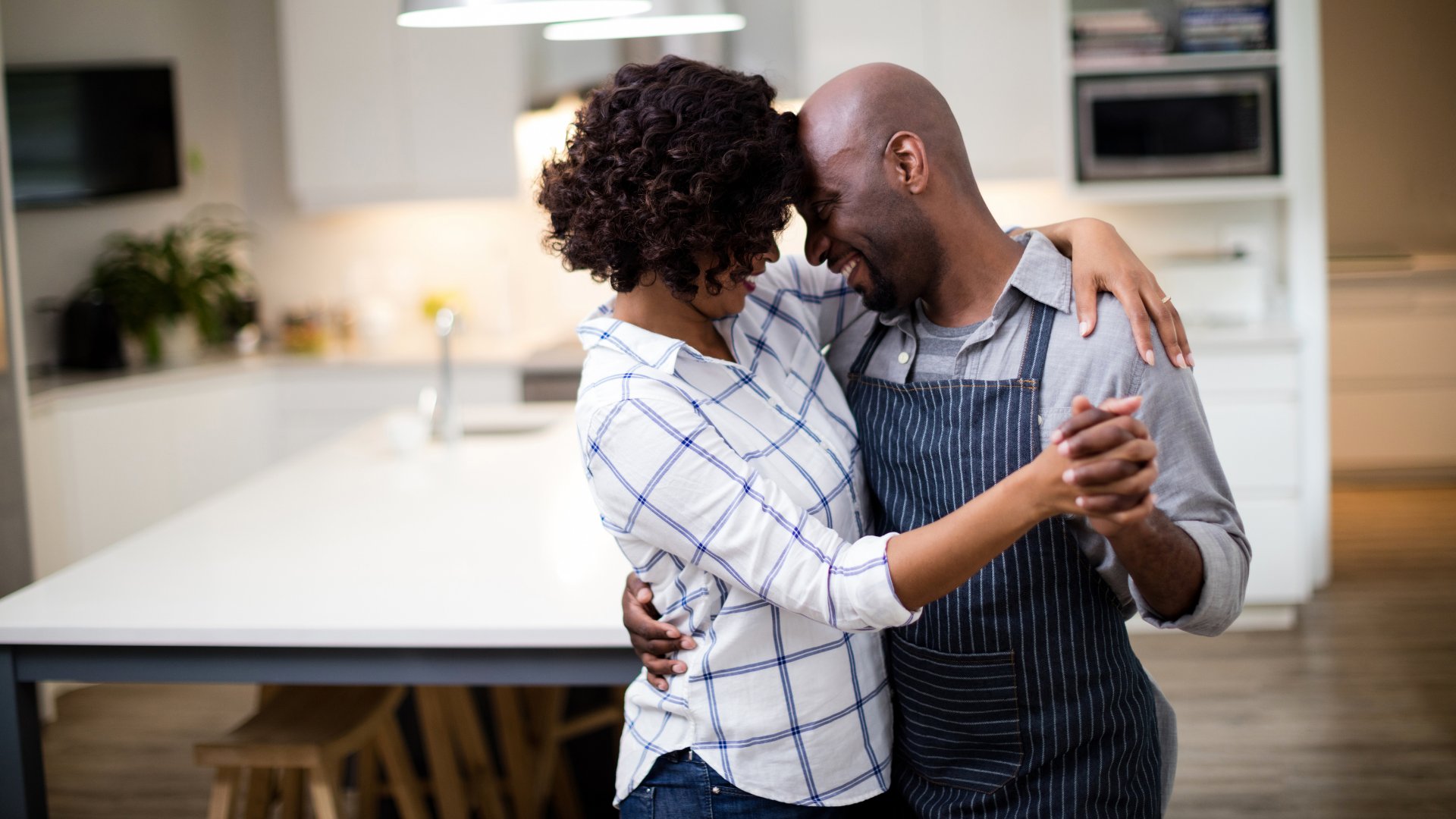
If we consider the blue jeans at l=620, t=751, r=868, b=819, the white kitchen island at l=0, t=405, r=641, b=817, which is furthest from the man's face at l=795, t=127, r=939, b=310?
the white kitchen island at l=0, t=405, r=641, b=817

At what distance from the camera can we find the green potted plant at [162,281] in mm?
4441

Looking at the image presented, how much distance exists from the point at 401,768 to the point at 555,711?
22.2 inches

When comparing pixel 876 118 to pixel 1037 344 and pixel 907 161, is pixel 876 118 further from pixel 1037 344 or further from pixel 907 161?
pixel 1037 344

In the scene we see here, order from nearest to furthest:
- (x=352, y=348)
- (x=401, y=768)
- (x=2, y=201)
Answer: (x=401, y=768) < (x=2, y=201) < (x=352, y=348)

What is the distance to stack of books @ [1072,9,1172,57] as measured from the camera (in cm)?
416

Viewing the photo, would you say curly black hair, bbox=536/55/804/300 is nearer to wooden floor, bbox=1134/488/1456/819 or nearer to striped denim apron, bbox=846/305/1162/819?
striped denim apron, bbox=846/305/1162/819

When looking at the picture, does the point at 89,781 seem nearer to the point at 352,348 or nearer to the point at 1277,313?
the point at 352,348

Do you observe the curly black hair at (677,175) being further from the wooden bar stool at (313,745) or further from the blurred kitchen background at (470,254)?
the blurred kitchen background at (470,254)

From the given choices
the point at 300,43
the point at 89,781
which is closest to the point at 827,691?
the point at 89,781

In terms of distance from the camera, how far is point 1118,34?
4.17m

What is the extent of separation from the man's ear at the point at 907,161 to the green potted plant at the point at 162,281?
389cm

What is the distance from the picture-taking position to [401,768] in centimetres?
238

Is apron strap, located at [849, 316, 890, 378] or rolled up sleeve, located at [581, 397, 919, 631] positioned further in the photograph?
apron strap, located at [849, 316, 890, 378]

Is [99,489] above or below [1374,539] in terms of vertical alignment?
above
